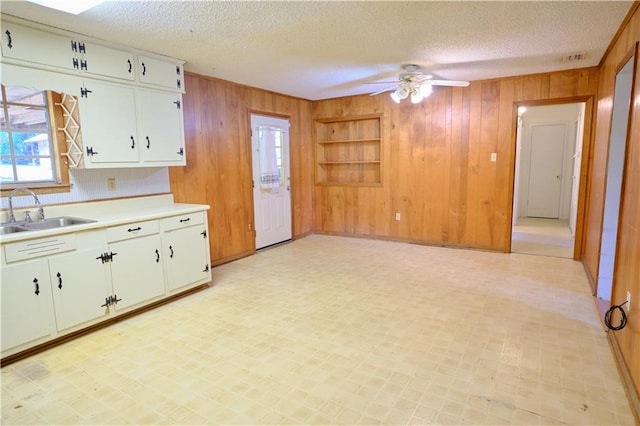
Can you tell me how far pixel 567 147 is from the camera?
7285 millimetres

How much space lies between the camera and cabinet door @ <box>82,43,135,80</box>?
2947 mm

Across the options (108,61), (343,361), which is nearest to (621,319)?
(343,361)

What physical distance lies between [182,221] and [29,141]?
1361 mm

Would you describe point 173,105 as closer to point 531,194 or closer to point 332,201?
point 332,201

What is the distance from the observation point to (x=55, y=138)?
301cm

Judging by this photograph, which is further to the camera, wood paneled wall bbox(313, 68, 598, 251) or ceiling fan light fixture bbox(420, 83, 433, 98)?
wood paneled wall bbox(313, 68, 598, 251)

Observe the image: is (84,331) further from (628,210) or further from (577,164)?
(577,164)

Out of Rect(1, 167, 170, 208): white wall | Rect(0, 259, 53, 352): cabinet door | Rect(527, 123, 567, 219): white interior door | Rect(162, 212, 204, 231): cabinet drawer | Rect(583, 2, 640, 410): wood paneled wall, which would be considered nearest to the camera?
Rect(583, 2, 640, 410): wood paneled wall

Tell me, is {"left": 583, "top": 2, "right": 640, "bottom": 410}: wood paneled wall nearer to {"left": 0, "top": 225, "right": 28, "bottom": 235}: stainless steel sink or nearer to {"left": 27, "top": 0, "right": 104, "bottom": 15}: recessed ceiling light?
{"left": 27, "top": 0, "right": 104, "bottom": 15}: recessed ceiling light

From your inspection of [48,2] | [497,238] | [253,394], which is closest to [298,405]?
[253,394]

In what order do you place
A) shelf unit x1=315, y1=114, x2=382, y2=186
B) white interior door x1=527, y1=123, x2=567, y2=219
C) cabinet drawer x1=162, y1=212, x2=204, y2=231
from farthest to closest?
white interior door x1=527, y1=123, x2=567, y2=219 < shelf unit x1=315, y1=114, x2=382, y2=186 < cabinet drawer x1=162, y1=212, x2=204, y2=231

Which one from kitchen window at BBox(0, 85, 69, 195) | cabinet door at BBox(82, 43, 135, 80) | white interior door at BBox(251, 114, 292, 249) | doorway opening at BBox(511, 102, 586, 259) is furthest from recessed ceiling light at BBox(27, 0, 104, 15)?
doorway opening at BBox(511, 102, 586, 259)

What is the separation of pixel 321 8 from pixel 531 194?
712 centimetres

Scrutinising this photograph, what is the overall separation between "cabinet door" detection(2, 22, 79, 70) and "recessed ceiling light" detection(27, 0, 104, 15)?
1.55 ft
